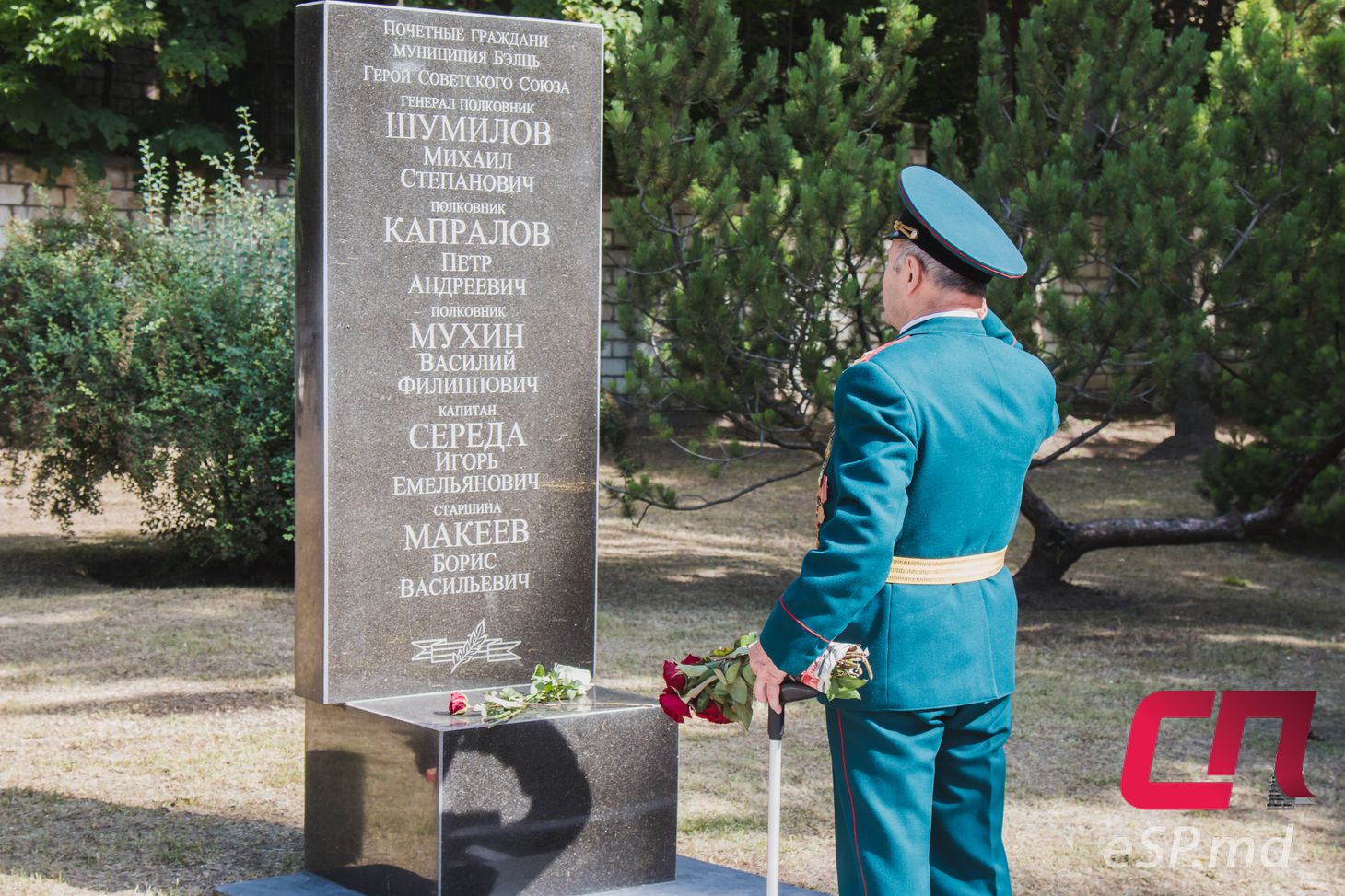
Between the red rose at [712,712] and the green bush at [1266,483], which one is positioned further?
the green bush at [1266,483]

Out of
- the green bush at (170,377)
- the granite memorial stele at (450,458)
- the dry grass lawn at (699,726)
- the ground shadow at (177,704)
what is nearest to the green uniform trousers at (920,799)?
the granite memorial stele at (450,458)

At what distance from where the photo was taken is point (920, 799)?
312 cm

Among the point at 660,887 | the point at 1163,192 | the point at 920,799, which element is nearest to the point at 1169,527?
the point at 1163,192

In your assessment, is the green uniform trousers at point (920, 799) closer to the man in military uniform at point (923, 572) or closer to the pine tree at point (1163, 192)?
the man in military uniform at point (923, 572)

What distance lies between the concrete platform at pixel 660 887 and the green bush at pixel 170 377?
15.6 ft

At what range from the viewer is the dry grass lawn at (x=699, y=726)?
466cm

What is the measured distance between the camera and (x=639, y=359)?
7.86 metres

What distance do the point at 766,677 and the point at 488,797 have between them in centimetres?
109

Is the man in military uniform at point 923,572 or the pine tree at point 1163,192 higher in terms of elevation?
the pine tree at point 1163,192

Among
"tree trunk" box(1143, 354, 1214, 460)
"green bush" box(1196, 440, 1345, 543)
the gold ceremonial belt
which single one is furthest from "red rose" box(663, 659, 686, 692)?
"tree trunk" box(1143, 354, 1214, 460)

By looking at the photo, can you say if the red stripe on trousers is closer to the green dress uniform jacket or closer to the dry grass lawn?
the green dress uniform jacket

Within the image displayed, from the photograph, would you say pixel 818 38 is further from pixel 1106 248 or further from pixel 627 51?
pixel 1106 248

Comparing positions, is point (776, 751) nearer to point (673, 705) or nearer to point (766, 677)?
point (766, 677)

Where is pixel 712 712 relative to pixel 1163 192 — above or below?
below
